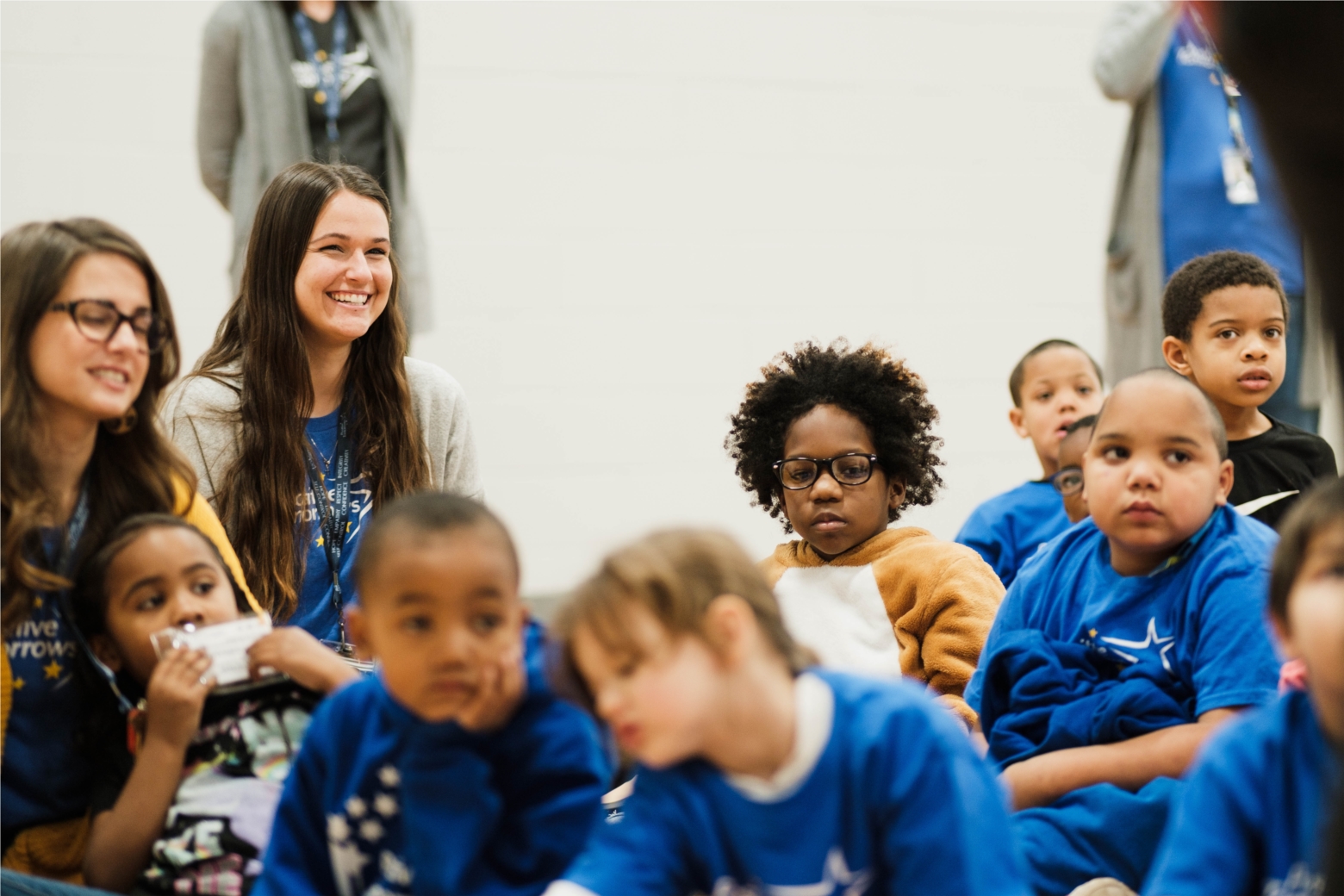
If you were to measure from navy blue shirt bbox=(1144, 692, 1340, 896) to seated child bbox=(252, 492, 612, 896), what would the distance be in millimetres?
575

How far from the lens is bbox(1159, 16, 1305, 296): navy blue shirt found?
354 cm

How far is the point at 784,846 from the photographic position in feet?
3.99

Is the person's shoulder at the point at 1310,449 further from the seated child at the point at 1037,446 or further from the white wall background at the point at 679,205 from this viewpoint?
the white wall background at the point at 679,205

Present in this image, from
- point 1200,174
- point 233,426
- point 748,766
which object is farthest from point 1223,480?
point 1200,174

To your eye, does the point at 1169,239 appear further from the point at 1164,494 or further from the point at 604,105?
the point at 1164,494

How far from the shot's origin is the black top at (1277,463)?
7.73 ft

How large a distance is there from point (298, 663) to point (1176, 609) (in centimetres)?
106

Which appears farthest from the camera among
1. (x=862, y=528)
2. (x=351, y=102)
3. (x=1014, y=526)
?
(x=351, y=102)

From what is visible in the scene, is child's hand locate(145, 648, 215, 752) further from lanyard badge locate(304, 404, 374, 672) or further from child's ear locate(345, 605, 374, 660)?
lanyard badge locate(304, 404, 374, 672)

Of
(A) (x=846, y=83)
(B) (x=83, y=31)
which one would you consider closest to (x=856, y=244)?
(A) (x=846, y=83)

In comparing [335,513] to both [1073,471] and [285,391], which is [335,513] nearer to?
[285,391]

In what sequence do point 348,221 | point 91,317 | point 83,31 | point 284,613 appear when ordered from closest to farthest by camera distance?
1. point 91,317
2. point 284,613
3. point 348,221
4. point 83,31

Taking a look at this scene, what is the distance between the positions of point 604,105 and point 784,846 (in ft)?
12.1

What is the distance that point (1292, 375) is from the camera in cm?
334
